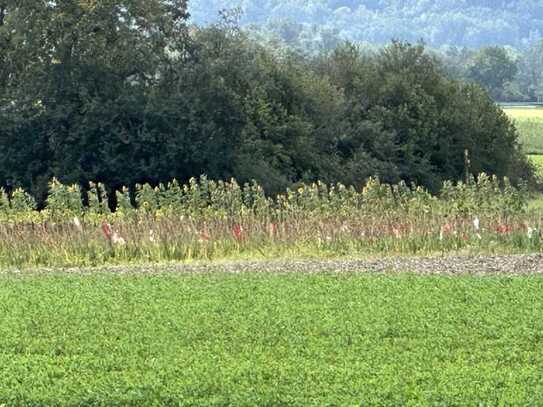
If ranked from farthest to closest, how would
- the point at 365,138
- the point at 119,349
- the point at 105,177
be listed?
1. the point at 365,138
2. the point at 105,177
3. the point at 119,349

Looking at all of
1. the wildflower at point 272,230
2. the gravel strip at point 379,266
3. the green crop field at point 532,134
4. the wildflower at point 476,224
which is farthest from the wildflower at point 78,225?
the green crop field at point 532,134

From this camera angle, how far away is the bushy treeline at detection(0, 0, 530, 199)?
3275cm

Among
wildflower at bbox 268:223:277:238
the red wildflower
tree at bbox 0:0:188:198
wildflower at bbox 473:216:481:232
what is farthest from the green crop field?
the red wildflower

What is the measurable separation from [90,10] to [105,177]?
16.4ft

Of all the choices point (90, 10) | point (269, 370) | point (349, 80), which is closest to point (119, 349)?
point (269, 370)

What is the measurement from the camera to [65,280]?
16266 mm

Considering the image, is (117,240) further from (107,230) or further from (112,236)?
(107,230)

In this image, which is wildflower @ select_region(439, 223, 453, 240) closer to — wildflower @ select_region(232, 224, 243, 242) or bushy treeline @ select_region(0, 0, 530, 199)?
wildflower @ select_region(232, 224, 243, 242)

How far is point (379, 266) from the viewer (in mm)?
17609

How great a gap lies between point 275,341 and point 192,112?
22334mm

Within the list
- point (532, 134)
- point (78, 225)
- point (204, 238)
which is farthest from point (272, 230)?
point (532, 134)

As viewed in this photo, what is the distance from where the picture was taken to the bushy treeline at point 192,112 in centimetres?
3275

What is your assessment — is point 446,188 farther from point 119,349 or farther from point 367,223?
point 119,349

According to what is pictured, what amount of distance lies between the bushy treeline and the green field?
17.2m
